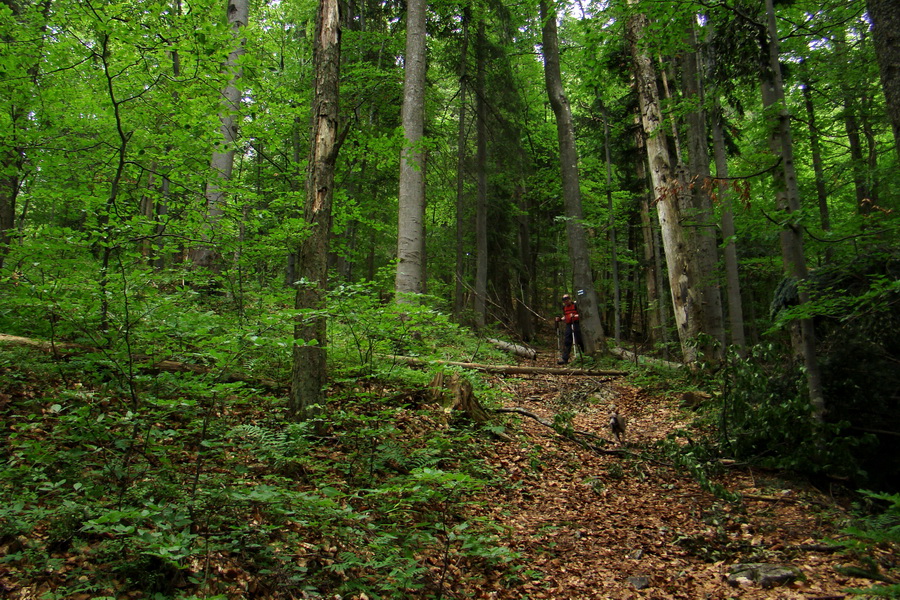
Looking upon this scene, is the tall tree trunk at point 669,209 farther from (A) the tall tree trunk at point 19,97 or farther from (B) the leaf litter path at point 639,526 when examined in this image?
(A) the tall tree trunk at point 19,97

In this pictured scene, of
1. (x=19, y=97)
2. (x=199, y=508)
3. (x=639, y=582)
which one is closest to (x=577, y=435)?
(x=639, y=582)

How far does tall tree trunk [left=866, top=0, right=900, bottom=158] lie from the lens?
412cm

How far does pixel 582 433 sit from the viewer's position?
22.3 ft

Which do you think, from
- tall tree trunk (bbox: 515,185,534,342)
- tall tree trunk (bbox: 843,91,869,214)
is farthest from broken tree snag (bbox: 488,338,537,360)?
tall tree trunk (bbox: 843,91,869,214)

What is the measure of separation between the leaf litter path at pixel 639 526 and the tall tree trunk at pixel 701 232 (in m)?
3.89

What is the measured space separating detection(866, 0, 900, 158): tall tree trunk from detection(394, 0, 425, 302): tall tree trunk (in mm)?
5627

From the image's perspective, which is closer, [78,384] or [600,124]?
[78,384]

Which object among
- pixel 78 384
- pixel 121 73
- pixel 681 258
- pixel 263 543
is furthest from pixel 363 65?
pixel 263 543

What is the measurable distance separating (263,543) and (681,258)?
29.9 ft

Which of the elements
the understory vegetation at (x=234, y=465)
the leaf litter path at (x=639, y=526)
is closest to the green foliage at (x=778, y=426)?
the understory vegetation at (x=234, y=465)

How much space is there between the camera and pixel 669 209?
31.3 feet

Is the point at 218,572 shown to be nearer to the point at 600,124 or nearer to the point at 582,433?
the point at 582,433

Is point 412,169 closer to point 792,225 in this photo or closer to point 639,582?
point 792,225

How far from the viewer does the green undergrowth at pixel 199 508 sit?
2.55 meters
